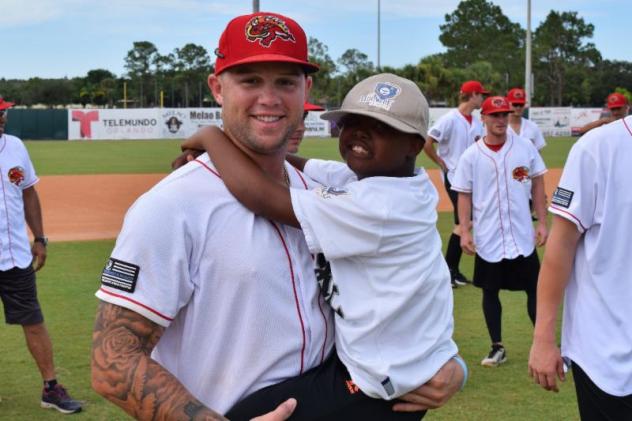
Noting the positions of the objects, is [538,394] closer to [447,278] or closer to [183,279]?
[447,278]

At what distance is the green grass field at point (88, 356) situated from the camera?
19.2 ft

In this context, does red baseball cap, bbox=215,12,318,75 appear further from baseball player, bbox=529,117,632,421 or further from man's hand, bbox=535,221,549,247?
man's hand, bbox=535,221,549,247

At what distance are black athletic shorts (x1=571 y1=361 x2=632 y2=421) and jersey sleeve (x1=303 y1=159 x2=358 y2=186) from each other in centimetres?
132

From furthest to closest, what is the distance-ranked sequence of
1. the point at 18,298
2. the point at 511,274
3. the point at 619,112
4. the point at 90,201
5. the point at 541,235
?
the point at 90,201 → the point at 619,112 → the point at 541,235 → the point at 511,274 → the point at 18,298

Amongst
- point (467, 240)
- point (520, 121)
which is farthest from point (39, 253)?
point (520, 121)

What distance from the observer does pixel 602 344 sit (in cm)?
328

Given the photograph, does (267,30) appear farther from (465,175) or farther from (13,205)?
(465,175)

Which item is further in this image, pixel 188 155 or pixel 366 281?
pixel 188 155

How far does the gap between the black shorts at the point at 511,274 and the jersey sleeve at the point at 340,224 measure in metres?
Answer: 5.20

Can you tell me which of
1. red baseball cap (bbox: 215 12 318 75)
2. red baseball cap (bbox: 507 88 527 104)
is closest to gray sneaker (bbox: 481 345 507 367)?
red baseball cap (bbox: 507 88 527 104)

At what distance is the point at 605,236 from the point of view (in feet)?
10.7

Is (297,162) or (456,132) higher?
(456,132)

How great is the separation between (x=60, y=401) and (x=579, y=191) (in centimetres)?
413

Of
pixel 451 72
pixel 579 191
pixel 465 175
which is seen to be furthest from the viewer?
pixel 451 72
